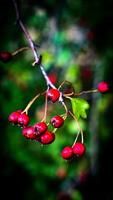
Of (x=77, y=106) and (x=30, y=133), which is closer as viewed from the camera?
(x=30, y=133)

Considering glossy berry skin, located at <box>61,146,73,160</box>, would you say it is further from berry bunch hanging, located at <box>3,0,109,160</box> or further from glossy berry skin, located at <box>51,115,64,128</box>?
glossy berry skin, located at <box>51,115,64,128</box>

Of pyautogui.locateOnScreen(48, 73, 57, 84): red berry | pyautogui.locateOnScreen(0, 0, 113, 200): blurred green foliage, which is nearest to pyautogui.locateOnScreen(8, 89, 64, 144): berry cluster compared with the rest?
pyautogui.locateOnScreen(48, 73, 57, 84): red berry

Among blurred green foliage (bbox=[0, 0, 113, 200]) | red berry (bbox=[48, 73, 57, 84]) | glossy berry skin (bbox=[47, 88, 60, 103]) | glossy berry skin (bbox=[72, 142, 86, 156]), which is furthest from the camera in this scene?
blurred green foliage (bbox=[0, 0, 113, 200])

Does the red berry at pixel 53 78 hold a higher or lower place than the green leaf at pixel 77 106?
higher

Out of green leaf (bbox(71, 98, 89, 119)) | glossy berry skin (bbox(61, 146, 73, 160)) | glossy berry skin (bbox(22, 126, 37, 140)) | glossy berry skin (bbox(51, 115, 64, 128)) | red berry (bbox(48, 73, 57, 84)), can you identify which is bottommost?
glossy berry skin (bbox(61, 146, 73, 160))

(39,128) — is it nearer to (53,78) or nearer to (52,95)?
Result: (52,95)

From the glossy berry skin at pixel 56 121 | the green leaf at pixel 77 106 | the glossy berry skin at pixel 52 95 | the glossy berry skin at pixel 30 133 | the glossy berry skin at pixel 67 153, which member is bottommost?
the glossy berry skin at pixel 67 153

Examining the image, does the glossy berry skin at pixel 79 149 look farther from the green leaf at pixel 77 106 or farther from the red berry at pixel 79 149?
the green leaf at pixel 77 106

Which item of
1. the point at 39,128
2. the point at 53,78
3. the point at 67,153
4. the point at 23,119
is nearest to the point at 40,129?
the point at 39,128

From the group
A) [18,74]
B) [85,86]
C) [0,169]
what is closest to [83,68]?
[85,86]

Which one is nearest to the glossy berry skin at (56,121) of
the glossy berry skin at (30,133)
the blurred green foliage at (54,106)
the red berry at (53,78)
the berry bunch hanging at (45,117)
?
the berry bunch hanging at (45,117)

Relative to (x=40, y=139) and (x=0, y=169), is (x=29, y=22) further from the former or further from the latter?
(x=40, y=139)
